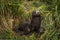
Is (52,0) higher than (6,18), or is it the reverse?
(52,0)

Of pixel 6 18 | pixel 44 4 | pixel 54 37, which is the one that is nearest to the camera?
pixel 54 37

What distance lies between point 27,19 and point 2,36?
108 cm

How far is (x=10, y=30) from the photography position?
21.8 ft

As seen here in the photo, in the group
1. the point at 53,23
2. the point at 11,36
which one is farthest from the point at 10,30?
the point at 53,23

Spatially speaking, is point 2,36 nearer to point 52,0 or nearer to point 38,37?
point 38,37

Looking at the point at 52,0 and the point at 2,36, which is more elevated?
the point at 52,0

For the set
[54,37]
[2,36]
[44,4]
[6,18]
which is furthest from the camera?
[44,4]

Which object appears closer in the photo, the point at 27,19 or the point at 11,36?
the point at 11,36

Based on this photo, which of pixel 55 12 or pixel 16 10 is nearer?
pixel 55 12

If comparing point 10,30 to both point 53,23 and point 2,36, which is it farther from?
point 53,23

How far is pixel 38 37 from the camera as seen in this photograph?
6.57 metres

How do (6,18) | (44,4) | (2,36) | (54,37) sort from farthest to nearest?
(44,4)
(6,18)
(2,36)
(54,37)

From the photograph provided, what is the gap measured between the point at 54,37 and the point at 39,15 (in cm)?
127

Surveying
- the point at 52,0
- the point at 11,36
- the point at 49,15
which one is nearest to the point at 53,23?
the point at 49,15
